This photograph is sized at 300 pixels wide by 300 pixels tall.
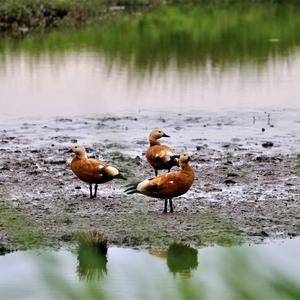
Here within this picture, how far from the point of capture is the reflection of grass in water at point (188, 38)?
17828mm

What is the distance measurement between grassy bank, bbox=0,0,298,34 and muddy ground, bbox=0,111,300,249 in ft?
41.5

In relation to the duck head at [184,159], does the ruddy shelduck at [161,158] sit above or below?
below

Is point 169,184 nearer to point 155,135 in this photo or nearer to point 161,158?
point 161,158

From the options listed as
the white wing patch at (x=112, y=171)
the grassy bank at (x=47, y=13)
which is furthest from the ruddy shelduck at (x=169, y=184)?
the grassy bank at (x=47, y=13)

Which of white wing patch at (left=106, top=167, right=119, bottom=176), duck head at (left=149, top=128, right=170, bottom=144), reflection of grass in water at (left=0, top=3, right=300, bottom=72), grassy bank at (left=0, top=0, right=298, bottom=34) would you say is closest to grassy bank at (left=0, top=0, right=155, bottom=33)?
grassy bank at (left=0, top=0, right=298, bottom=34)

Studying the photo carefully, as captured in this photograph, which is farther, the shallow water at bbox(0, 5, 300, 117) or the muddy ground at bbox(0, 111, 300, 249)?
the shallow water at bbox(0, 5, 300, 117)

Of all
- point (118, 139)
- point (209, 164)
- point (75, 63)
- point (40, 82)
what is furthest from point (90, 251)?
point (75, 63)

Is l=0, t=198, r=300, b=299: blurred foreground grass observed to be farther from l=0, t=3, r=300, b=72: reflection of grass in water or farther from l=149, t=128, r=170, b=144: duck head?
l=0, t=3, r=300, b=72: reflection of grass in water

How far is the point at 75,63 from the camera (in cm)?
1631

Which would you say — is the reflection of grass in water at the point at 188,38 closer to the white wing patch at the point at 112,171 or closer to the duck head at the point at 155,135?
the duck head at the point at 155,135

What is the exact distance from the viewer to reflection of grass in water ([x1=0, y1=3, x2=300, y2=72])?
1783cm

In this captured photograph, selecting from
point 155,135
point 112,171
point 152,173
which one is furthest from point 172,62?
point 112,171

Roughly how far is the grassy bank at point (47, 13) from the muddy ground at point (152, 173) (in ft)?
41.5

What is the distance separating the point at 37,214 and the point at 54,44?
13567 millimetres
